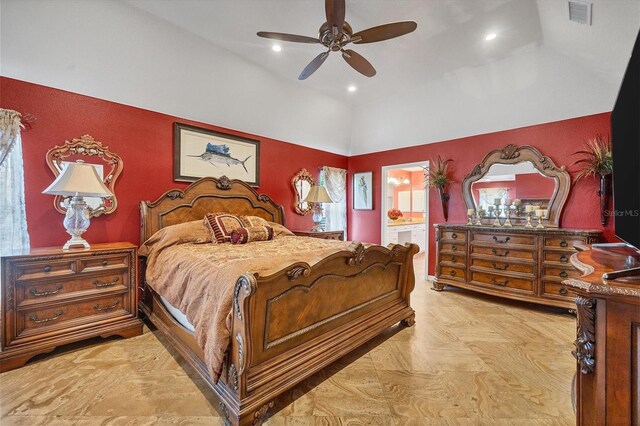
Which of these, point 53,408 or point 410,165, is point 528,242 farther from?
point 53,408

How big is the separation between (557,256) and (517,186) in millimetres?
1130

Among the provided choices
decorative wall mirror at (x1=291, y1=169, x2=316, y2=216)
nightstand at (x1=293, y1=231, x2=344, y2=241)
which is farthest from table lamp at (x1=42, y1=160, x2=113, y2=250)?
decorative wall mirror at (x1=291, y1=169, x2=316, y2=216)

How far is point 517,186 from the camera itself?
3.88 metres

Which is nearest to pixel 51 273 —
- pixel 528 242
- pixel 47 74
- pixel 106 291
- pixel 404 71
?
pixel 106 291

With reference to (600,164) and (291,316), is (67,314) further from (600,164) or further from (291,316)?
(600,164)

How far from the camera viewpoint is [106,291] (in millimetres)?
2459

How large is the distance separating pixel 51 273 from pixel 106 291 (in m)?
0.42

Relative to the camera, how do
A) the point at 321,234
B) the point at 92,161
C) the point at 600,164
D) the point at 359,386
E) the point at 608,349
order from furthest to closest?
the point at 321,234, the point at 600,164, the point at 92,161, the point at 359,386, the point at 608,349

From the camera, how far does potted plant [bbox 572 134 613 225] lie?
3070mm

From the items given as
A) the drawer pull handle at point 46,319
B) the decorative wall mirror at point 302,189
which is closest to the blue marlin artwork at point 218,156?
the decorative wall mirror at point 302,189

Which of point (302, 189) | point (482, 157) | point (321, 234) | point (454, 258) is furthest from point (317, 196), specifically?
point (482, 157)

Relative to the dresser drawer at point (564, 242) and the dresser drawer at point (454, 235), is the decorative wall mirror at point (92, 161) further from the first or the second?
the dresser drawer at point (564, 242)

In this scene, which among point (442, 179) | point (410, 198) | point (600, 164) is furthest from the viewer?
point (410, 198)

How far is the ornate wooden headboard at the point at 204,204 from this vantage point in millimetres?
3146
